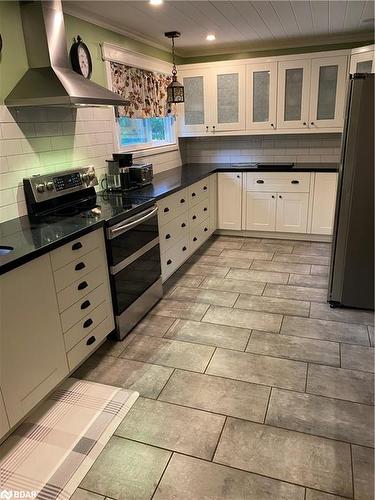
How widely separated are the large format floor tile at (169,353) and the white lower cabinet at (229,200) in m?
2.50

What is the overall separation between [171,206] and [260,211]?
65.7 inches

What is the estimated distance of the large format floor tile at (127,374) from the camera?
2.18 meters

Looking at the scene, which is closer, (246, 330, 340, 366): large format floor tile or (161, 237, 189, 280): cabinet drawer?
(246, 330, 340, 366): large format floor tile

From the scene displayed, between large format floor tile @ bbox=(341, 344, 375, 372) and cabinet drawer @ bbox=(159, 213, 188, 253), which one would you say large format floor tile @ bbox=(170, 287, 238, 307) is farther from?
large format floor tile @ bbox=(341, 344, 375, 372)

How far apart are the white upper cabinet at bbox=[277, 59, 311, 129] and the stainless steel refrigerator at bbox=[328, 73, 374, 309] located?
182 cm

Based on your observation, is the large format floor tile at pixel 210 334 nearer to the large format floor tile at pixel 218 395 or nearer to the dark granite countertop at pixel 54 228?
the large format floor tile at pixel 218 395

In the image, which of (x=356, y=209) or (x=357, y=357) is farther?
(x=356, y=209)

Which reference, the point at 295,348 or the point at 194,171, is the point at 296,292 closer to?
the point at 295,348

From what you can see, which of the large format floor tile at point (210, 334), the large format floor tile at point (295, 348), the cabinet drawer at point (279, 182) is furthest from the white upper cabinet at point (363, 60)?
the large format floor tile at point (210, 334)

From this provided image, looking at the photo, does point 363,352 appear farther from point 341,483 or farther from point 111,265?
point 111,265

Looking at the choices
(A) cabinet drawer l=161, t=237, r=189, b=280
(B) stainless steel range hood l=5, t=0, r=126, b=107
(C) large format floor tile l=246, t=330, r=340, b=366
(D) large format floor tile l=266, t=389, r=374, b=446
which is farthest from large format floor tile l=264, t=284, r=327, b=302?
(B) stainless steel range hood l=5, t=0, r=126, b=107

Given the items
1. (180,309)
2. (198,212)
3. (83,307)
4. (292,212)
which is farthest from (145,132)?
(83,307)

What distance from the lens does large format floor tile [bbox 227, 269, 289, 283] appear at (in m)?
3.52

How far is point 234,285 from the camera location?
3.44 m
